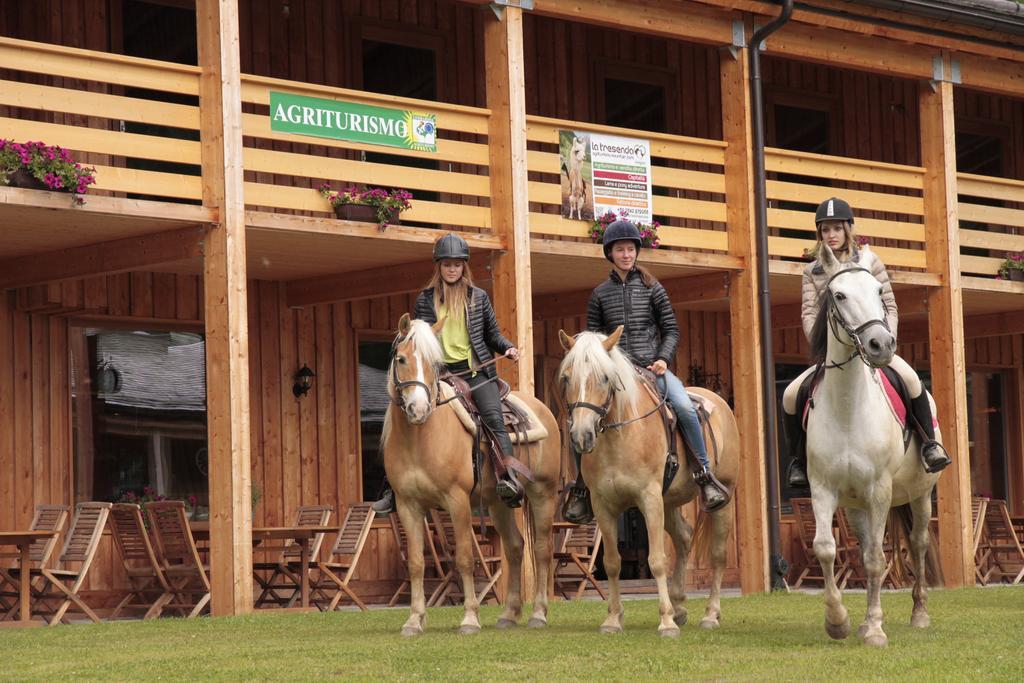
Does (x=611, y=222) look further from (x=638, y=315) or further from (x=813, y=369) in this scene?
(x=813, y=369)

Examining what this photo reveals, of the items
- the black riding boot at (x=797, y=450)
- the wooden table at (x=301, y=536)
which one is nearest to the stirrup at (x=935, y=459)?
the black riding boot at (x=797, y=450)

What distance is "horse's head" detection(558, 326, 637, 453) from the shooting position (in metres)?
9.14

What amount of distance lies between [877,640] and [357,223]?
6889 mm

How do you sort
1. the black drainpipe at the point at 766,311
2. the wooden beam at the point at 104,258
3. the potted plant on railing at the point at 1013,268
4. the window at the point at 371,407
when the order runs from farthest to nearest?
the potted plant on railing at the point at 1013,268 < the window at the point at 371,407 < the black drainpipe at the point at 766,311 < the wooden beam at the point at 104,258

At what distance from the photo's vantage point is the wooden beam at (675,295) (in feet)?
55.3

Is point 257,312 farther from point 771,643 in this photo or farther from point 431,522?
point 771,643

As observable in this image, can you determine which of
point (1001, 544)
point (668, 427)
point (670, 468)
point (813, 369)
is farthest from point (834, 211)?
Result: point (1001, 544)

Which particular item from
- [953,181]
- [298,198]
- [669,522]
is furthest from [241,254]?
[953,181]

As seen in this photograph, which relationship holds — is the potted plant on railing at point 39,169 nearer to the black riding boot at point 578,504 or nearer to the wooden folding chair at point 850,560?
the black riding boot at point 578,504

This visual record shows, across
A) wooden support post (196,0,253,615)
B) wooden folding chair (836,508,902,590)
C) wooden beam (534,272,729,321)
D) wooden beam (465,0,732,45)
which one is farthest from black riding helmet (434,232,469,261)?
wooden folding chair (836,508,902,590)

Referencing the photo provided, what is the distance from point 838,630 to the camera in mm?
8781

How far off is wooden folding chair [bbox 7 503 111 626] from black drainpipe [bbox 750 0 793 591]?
6.49m

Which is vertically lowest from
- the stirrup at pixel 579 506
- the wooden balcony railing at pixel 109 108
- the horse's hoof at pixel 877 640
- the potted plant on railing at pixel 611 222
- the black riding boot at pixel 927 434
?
the horse's hoof at pixel 877 640

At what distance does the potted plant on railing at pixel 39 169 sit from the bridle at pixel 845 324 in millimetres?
6199
